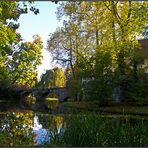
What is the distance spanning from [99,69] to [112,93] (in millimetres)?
2774

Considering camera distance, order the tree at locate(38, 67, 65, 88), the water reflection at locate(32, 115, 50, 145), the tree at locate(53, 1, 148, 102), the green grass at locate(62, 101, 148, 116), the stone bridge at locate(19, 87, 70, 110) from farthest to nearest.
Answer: the tree at locate(38, 67, 65, 88) → the stone bridge at locate(19, 87, 70, 110) → the tree at locate(53, 1, 148, 102) → the green grass at locate(62, 101, 148, 116) → the water reflection at locate(32, 115, 50, 145)

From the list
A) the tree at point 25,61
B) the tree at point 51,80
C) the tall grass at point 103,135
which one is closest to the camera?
the tall grass at point 103,135

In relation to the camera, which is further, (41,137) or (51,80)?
(51,80)

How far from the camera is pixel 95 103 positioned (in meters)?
42.2

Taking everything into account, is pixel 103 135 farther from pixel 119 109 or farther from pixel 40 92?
pixel 40 92

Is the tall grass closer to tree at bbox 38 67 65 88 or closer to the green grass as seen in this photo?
the green grass

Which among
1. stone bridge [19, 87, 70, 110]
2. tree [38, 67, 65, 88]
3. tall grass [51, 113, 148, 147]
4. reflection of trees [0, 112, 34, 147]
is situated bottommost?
reflection of trees [0, 112, 34, 147]

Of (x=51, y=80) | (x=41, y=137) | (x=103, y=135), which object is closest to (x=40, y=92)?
(x=51, y=80)

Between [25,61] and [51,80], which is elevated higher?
[25,61]

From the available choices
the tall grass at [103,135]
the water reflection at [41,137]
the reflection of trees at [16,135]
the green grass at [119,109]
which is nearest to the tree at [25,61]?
the green grass at [119,109]

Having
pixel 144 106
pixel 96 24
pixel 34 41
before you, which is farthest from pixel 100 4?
pixel 34 41

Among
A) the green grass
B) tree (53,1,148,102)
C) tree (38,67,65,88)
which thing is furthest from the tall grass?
tree (38,67,65,88)

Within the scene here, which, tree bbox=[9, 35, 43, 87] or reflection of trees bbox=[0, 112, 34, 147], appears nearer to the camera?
reflection of trees bbox=[0, 112, 34, 147]

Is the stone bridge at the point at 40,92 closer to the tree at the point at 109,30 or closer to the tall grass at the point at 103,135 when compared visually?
the tree at the point at 109,30
